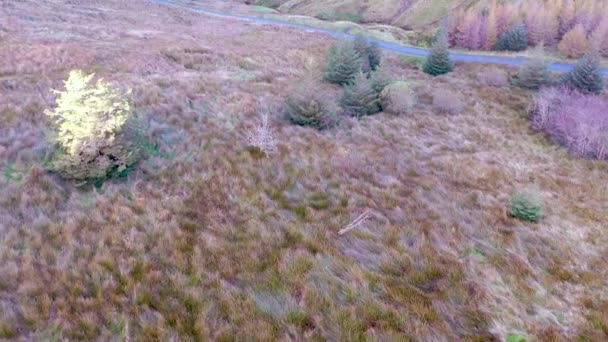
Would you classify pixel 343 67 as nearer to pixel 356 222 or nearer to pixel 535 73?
pixel 535 73

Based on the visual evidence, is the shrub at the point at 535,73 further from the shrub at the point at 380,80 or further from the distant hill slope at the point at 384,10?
the distant hill slope at the point at 384,10

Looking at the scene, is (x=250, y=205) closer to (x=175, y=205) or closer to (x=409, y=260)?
(x=175, y=205)

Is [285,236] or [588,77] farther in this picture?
[588,77]

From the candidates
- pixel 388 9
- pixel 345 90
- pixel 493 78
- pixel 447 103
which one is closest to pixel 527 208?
pixel 345 90

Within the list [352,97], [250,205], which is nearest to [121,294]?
[250,205]

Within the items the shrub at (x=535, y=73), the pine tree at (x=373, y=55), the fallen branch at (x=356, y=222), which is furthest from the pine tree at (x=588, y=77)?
the fallen branch at (x=356, y=222)

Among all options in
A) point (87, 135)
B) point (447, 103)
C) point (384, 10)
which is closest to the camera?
point (87, 135)

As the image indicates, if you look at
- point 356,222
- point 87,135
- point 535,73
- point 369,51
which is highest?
point 369,51
